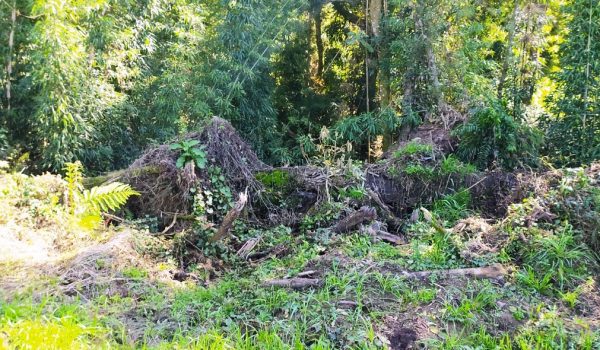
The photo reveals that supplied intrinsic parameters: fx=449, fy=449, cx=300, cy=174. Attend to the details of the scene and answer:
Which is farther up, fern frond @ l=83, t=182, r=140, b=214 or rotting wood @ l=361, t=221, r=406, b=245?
fern frond @ l=83, t=182, r=140, b=214

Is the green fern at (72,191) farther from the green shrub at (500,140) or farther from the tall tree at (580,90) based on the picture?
the tall tree at (580,90)

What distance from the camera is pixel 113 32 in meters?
6.65

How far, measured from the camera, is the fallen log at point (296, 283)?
3566 millimetres

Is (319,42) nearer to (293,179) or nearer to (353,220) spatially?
(293,179)

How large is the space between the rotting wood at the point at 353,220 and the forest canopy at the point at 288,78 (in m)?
2.29

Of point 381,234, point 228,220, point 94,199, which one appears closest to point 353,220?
point 381,234

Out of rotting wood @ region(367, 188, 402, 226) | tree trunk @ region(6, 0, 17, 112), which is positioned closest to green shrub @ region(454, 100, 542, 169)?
rotting wood @ region(367, 188, 402, 226)

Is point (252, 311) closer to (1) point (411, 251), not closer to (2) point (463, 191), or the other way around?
(1) point (411, 251)

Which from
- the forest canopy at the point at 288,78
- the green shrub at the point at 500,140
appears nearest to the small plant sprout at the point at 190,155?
the forest canopy at the point at 288,78

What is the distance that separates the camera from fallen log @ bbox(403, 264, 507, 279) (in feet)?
12.0

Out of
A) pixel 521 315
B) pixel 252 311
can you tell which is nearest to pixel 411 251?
pixel 521 315

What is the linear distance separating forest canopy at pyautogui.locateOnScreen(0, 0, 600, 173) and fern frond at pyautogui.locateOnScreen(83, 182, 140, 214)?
1.78 metres

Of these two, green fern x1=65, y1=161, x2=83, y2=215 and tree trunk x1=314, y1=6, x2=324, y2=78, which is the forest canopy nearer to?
tree trunk x1=314, y1=6, x2=324, y2=78

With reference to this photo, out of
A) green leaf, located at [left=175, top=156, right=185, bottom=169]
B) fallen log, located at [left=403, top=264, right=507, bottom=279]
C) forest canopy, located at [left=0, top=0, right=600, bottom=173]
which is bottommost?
fallen log, located at [left=403, top=264, right=507, bottom=279]
